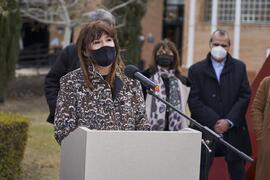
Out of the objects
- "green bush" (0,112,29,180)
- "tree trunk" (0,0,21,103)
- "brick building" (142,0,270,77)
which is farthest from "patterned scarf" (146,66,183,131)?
"brick building" (142,0,270,77)

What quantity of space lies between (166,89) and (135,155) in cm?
292

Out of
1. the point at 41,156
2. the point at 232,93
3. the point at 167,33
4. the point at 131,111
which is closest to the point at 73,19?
the point at 41,156

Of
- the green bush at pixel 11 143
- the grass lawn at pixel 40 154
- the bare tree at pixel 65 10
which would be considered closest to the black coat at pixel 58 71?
the green bush at pixel 11 143

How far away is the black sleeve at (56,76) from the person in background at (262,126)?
1.73 metres

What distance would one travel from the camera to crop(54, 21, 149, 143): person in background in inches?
160

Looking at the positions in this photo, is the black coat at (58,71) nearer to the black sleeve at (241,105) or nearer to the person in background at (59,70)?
the person in background at (59,70)

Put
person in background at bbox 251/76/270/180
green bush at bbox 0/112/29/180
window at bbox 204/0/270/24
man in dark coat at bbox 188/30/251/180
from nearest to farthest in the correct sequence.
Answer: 1. person in background at bbox 251/76/270/180
2. man in dark coat at bbox 188/30/251/180
3. green bush at bbox 0/112/29/180
4. window at bbox 204/0/270/24

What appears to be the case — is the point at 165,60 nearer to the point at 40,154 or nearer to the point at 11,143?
the point at 11,143

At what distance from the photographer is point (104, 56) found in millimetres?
4043

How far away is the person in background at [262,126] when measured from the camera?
578 cm

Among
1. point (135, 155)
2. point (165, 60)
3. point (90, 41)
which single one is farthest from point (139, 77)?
point (165, 60)

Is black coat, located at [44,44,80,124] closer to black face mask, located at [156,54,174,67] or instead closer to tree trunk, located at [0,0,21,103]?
black face mask, located at [156,54,174,67]

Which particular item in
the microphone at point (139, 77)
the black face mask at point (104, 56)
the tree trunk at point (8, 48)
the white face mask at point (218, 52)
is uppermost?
the black face mask at point (104, 56)

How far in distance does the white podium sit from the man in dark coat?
2845 mm
